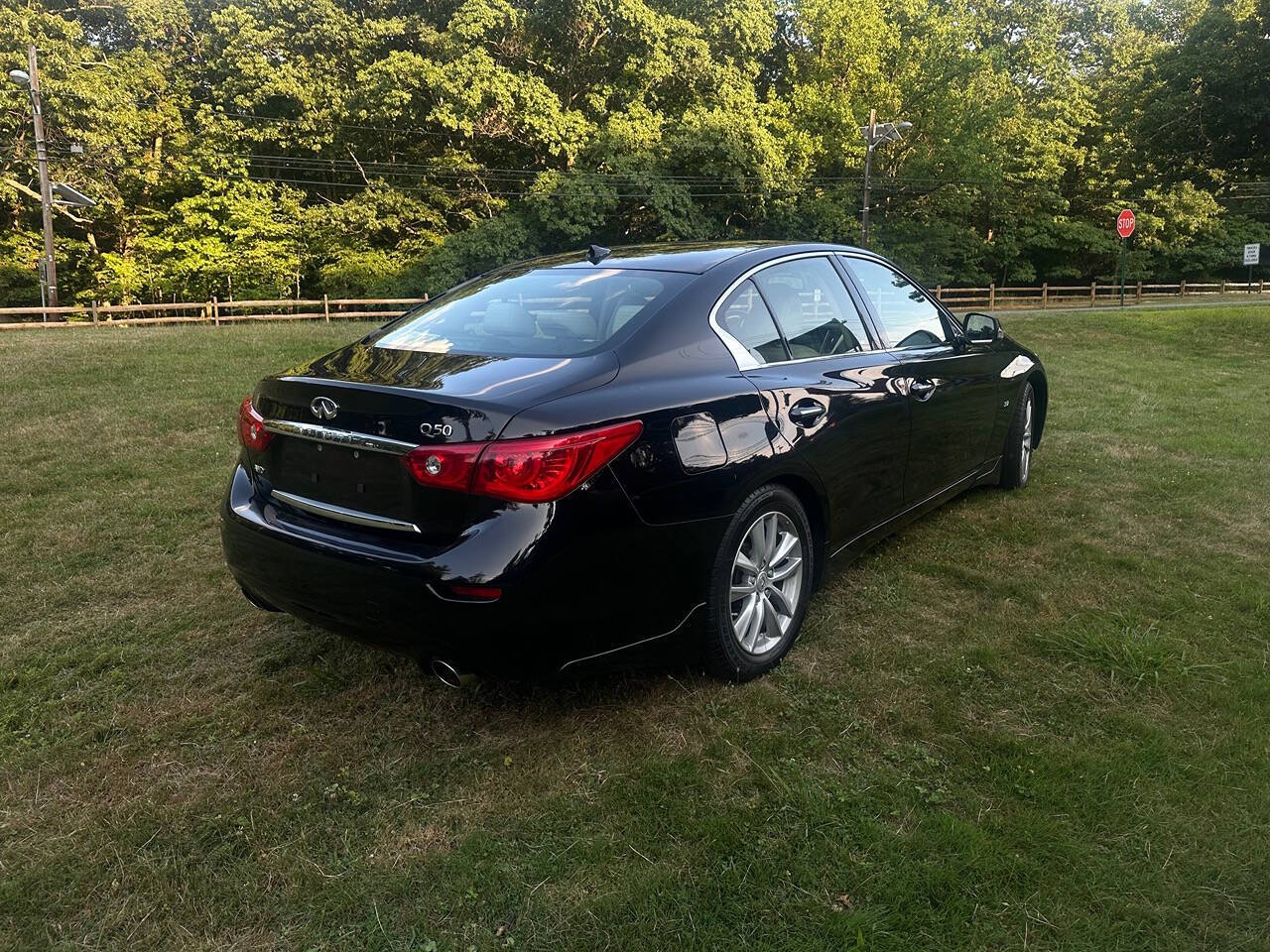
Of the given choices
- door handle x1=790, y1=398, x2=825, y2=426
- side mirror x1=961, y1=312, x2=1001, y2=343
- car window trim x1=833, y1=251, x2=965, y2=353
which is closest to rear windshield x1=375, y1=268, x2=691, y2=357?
door handle x1=790, y1=398, x2=825, y2=426

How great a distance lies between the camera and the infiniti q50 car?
7.41 ft

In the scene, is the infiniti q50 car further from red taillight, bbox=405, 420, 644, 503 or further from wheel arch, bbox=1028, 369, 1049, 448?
wheel arch, bbox=1028, 369, 1049, 448

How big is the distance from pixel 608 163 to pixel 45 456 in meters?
26.2

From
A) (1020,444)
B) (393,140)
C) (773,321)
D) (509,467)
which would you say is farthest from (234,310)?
(509,467)

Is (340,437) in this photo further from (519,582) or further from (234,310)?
(234,310)

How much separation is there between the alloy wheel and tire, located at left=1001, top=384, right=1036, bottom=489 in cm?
244

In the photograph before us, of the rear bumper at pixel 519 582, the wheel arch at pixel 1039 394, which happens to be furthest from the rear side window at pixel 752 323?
the wheel arch at pixel 1039 394

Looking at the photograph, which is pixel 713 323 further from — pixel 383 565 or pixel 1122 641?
pixel 1122 641

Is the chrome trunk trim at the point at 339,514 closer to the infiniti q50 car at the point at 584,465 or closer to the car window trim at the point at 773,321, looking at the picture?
the infiniti q50 car at the point at 584,465

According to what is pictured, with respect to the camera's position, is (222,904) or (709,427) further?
(709,427)

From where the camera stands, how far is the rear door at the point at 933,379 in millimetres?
3760

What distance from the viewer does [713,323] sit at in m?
2.92

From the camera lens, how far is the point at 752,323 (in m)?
3.10

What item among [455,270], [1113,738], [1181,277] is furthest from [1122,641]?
[1181,277]
